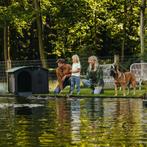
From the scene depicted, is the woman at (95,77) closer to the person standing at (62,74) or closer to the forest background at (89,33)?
A: the person standing at (62,74)

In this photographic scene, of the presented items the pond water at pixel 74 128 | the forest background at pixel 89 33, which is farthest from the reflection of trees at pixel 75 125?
the forest background at pixel 89 33

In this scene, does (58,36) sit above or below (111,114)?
above

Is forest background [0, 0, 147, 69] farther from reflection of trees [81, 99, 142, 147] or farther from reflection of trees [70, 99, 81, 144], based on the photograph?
reflection of trees [81, 99, 142, 147]

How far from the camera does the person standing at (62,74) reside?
93.5 feet

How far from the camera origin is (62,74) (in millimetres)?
28906

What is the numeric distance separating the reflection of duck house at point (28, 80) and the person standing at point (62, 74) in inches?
59.0

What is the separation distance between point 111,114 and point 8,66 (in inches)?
817

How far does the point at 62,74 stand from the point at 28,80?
2.53 meters

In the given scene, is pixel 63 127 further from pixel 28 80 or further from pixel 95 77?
pixel 28 80

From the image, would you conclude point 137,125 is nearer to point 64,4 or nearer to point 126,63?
point 126,63

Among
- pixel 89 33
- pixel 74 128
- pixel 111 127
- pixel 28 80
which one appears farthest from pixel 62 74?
pixel 89 33

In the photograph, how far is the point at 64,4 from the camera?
4294 cm

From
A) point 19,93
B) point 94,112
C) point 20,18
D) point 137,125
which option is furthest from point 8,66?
point 137,125

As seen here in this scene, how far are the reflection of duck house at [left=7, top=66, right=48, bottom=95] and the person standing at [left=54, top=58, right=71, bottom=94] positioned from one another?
1.50m
